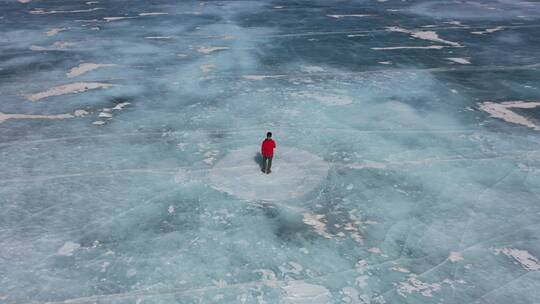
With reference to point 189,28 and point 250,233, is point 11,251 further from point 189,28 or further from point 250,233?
point 189,28

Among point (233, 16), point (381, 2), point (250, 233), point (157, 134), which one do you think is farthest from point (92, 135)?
point (381, 2)

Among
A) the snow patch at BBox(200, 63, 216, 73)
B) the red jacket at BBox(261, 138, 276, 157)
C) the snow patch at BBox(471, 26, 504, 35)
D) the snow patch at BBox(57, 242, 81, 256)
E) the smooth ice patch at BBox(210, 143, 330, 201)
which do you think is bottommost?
the snow patch at BBox(57, 242, 81, 256)

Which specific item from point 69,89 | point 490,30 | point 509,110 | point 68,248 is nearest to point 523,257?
point 509,110

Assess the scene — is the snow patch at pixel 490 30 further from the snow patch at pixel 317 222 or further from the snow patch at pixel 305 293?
the snow patch at pixel 305 293

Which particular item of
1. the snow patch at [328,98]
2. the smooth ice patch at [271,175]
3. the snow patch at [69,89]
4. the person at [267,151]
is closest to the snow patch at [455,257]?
the smooth ice patch at [271,175]

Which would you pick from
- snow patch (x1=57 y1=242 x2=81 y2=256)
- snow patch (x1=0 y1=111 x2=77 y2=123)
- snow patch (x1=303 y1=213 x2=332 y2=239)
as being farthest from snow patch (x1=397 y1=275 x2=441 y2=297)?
snow patch (x1=0 y1=111 x2=77 y2=123)

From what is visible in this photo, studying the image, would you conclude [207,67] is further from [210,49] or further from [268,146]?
[268,146]

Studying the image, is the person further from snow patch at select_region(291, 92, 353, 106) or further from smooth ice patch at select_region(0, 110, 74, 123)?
smooth ice patch at select_region(0, 110, 74, 123)
